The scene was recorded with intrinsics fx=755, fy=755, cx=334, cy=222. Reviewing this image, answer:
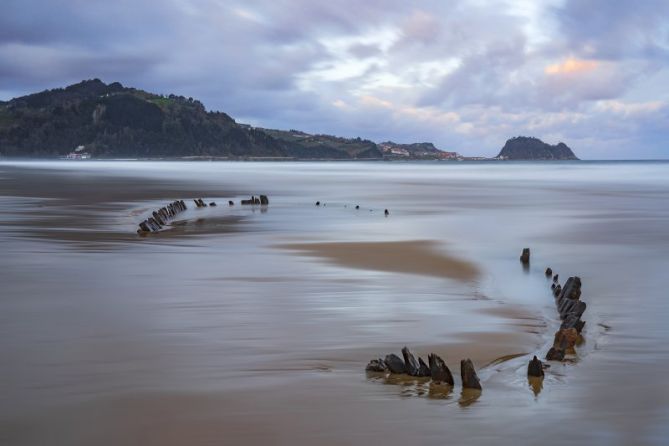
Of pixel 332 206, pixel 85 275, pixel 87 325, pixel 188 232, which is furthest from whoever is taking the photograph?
pixel 332 206

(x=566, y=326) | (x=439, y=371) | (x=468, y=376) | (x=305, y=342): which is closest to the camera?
(x=468, y=376)

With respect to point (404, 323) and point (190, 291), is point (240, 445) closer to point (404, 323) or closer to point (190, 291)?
point (404, 323)

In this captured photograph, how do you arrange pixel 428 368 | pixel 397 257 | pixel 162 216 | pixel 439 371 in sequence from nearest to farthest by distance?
1. pixel 439 371
2. pixel 428 368
3. pixel 397 257
4. pixel 162 216

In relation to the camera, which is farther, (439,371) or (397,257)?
(397,257)

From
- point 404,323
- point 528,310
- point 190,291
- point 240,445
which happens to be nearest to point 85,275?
point 190,291

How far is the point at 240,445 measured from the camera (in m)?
6.41

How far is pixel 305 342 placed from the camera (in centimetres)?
971

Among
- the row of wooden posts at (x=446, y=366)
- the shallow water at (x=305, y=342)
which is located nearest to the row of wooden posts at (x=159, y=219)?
the shallow water at (x=305, y=342)

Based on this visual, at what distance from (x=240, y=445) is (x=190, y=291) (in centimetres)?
702

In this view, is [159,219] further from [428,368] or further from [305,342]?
[428,368]

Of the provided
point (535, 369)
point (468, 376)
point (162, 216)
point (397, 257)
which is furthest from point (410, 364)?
point (162, 216)

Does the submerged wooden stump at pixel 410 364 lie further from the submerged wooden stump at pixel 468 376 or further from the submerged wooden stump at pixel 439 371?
the submerged wooden stump at pixel 468 376

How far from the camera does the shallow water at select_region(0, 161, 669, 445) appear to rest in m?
6.89

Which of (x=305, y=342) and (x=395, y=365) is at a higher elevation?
(x=395, y=365)
